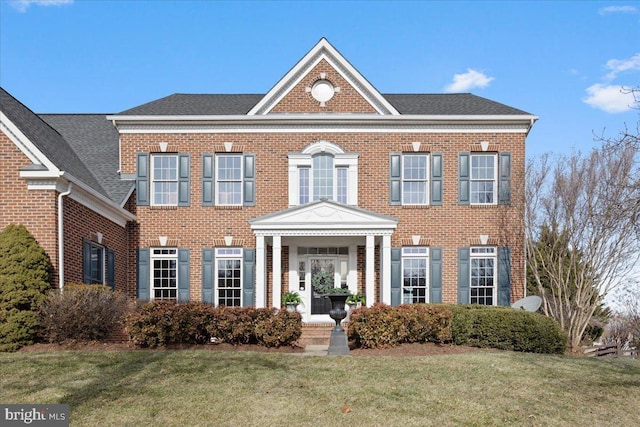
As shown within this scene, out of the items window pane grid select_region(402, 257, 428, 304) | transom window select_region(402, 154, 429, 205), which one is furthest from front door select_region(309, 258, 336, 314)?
transom window select_region(402, 154, 429, 205)

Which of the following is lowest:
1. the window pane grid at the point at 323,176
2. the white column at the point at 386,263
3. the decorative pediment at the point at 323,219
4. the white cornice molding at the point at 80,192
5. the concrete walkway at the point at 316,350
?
the concrete walkway at the point at 316,350

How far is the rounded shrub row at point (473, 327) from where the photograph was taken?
1495 cm

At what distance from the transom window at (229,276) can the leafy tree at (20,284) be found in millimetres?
6719

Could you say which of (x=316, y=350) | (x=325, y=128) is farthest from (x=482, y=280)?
(x=316, y=350)

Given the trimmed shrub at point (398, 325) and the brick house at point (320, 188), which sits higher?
the brick house at point (320, 188)

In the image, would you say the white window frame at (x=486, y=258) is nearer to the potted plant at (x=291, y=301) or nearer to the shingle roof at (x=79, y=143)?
the potted plant at (x=291, y=301)

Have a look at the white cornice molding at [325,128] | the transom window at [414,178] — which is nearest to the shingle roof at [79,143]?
the white cornice molding at [325,128]

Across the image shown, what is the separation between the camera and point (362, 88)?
21094 mm

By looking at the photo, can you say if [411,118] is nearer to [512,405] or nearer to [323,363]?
[323,363]

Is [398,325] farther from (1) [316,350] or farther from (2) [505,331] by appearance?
(2) [505,331]

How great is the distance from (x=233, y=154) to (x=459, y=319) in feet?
30.4

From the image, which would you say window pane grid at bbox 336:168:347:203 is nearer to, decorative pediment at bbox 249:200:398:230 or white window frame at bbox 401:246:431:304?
decorative pediment at bbox 249:200:398:230

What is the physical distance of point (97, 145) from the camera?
2277 centimetres

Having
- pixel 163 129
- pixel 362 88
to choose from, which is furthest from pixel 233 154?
pixel 362 88
